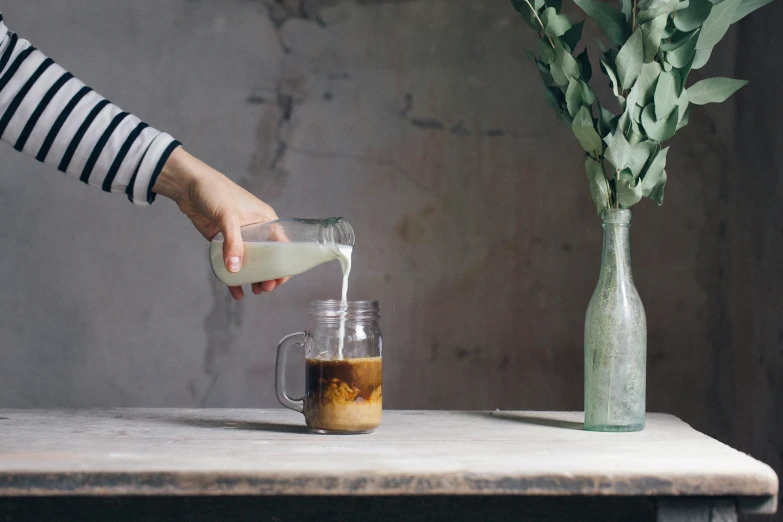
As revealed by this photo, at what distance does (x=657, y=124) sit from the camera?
1081mm

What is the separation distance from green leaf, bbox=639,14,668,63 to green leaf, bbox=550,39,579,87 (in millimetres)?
98

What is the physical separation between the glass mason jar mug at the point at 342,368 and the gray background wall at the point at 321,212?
879 millimetres

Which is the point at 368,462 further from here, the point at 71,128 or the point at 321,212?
the point at 321,212

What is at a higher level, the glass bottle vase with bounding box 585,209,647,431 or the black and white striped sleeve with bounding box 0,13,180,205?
the black and white striped sleeve with bounding box 0,13,180,205

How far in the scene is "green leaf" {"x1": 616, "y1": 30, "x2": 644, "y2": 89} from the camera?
3.51 feet

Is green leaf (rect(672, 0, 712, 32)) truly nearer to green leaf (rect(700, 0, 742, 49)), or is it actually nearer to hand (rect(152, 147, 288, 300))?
green leaf (rect(700, 0, 742, 49))

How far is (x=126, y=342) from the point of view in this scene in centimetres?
193

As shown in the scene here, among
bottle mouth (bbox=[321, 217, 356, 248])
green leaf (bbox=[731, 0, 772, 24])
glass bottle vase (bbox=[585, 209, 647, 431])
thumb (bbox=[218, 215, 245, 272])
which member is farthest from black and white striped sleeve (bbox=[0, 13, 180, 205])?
green leaf (bbox=[731, 0, 772, 24])

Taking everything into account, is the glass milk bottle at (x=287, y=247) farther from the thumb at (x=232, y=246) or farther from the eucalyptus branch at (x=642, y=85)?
the eucalyptus branch at (x=642, y=85)

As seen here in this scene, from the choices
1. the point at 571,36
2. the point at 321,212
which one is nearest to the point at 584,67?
the point at 571,36

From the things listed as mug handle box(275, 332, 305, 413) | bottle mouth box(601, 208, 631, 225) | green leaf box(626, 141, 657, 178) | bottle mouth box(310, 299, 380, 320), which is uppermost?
green leaf box(626, 141, 657, 178)

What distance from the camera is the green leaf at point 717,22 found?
1.09 meters
